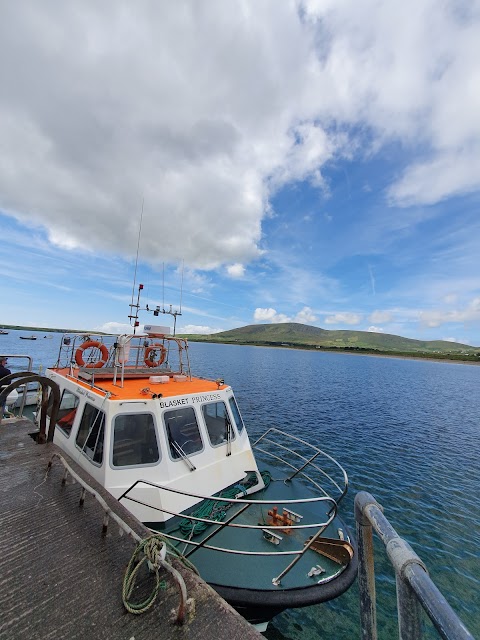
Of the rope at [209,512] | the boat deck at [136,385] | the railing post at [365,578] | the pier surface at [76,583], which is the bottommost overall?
the rope at [209,512]

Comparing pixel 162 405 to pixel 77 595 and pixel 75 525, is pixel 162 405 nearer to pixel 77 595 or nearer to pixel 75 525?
pixel 75 525

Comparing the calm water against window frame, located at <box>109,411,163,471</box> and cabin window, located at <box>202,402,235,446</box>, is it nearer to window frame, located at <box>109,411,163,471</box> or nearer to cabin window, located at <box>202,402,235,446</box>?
cabin window, located at <box>202,402,235,446</box>

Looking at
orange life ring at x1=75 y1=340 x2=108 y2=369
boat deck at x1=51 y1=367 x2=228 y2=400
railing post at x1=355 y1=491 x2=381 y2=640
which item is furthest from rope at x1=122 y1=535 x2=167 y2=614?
orange life ring at x1=75 y1=340 x2=108 y2=369

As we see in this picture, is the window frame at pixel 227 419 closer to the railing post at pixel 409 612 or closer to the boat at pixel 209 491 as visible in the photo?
the boat at pixel 209 491

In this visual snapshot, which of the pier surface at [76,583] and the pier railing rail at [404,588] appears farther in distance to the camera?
the pier surface at [76,583]

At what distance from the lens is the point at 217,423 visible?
28.3ft

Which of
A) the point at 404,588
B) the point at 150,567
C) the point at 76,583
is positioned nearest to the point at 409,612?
the point at 404,588

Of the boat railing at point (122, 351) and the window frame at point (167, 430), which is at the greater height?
the boat railing at point (122, 351)

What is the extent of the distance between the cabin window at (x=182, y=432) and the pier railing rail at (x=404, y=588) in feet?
17.1

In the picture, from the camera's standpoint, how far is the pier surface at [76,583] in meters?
3.21

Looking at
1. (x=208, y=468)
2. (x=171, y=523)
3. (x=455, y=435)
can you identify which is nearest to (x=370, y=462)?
(x=455, y=435)

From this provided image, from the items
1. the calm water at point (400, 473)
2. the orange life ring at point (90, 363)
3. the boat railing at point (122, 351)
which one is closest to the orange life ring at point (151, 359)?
the boat railing at point (122, 351)

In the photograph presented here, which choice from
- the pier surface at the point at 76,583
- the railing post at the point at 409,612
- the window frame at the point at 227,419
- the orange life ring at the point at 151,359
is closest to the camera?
the railing post at the point at 409,612

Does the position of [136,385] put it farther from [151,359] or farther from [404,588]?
[404,588]
